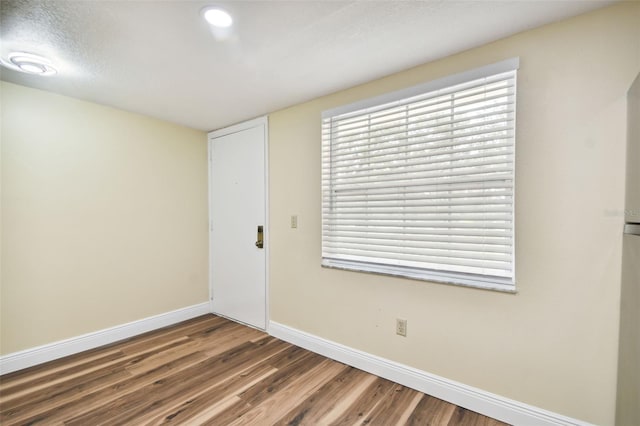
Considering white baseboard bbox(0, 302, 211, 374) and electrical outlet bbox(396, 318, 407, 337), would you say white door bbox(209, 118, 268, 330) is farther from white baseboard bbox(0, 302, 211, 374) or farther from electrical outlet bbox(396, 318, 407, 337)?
electrical outlet bbox(396, 318, 407, 337)

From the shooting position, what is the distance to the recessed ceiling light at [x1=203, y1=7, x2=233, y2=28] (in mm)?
1477

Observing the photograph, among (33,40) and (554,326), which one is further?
(33,40)

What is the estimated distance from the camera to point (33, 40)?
1717 mm

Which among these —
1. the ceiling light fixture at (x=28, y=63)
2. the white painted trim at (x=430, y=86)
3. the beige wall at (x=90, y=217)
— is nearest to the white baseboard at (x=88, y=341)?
the beige wall at (x=90, y=217)

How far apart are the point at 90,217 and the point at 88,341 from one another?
3.80 ft

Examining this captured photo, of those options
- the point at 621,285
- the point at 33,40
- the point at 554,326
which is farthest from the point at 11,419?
the point at 621,285

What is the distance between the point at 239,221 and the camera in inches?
132

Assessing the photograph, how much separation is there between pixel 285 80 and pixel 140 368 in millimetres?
2630

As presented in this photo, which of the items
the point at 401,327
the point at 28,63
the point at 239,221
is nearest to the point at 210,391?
the point at 401,327

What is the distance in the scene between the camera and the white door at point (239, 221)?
3.12 m

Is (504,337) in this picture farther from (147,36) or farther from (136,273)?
(136,273)

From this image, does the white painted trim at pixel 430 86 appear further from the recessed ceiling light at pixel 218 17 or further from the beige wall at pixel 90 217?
the beige wall at pixel 90 217

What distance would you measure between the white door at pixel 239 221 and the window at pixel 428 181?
0.87 meters

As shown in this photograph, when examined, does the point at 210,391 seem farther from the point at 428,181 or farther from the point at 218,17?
the point at 218,17
